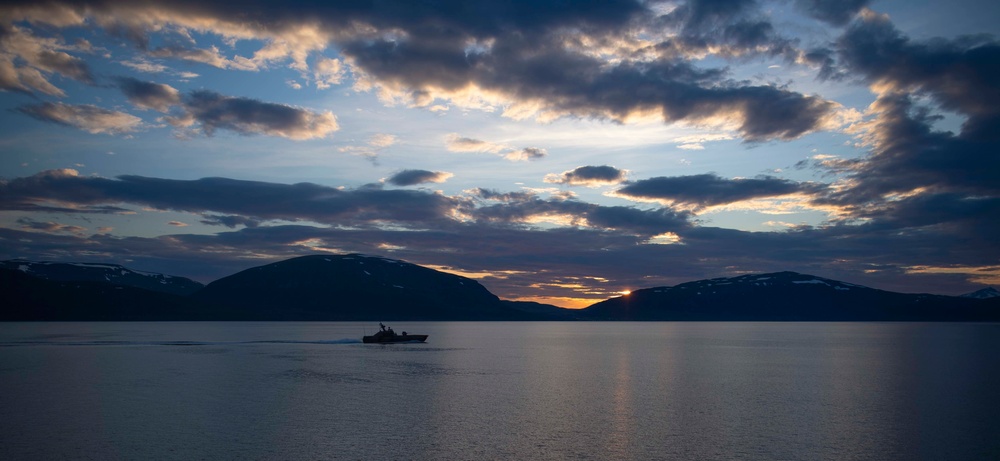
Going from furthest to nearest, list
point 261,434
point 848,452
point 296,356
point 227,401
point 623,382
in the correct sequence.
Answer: point 296,356 < point 623,382 < point 227,401 < point 261,434 < point 848,452

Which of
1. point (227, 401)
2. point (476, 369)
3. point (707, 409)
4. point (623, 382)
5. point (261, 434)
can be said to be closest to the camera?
point (261, 434)

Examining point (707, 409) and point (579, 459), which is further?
point (707, 409)

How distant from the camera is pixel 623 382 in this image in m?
88.5

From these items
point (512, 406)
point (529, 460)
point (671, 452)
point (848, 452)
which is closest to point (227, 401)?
point (512, 406)

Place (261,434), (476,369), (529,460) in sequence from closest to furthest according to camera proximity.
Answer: (529,460)
(261,434)
(476,369)

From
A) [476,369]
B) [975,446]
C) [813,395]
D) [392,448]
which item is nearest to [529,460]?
[392,448]

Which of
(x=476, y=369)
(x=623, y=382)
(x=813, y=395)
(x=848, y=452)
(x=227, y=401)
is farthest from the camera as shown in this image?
(x=476, y=369)

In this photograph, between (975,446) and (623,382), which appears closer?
(975,446)

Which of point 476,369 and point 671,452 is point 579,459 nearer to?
point 671,452

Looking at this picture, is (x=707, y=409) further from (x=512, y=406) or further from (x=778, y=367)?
(x=778, y=367)

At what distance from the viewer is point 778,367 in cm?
11362

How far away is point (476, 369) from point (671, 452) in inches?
2523

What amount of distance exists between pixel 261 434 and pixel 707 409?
41.0 meters

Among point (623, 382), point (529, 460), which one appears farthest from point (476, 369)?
point (529, 460)
